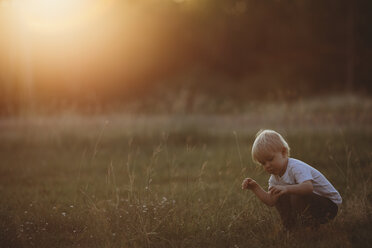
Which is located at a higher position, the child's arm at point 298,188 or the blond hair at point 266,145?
the blond hair at point 266,145

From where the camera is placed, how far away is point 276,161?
3.36 metres

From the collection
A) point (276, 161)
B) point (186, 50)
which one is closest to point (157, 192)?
point (276, 161)

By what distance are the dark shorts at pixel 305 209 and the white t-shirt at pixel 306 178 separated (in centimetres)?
6

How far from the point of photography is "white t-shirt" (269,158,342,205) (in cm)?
331

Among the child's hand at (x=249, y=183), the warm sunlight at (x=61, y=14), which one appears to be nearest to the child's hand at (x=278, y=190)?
the child's hand at (x=249, y=183)

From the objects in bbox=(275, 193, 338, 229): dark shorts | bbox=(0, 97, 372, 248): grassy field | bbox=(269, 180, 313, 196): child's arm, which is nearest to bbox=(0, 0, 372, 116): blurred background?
bbox=(0, 97, 372, 248): grassy field

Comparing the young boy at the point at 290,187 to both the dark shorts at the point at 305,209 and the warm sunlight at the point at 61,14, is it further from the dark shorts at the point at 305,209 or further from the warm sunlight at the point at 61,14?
the warm sunlight at the point at 61,14

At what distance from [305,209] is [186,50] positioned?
109ft

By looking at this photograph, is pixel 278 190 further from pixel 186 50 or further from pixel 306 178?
pixel 186 50

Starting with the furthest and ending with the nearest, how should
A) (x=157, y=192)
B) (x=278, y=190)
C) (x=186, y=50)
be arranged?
(x=186, y=50)
(x=157, y=192)
(x=278, y=190)

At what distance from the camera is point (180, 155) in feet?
26.9

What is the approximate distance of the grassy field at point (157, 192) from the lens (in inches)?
140

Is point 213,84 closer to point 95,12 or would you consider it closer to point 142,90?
point 142,90

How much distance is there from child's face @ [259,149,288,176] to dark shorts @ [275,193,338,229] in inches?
9.9
